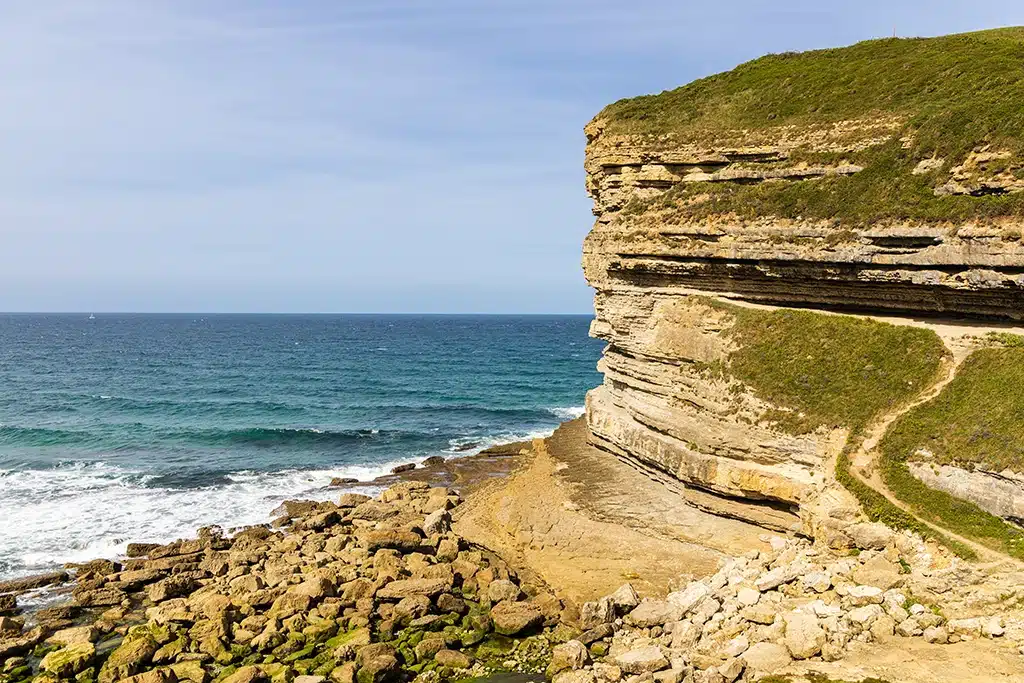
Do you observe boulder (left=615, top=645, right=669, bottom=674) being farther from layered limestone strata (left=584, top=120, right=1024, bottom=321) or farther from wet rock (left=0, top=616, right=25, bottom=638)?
wet rock (left=0, top=616, right=25, bottom=638)

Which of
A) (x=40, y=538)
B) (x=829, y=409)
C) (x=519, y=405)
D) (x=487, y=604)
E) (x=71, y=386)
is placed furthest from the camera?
(x=71, y=386)

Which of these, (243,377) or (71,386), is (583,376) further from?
(71,386)

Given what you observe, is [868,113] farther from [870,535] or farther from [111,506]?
[111,506]

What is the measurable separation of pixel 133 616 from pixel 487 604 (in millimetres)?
12424

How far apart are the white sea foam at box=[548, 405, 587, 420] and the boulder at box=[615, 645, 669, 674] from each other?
42.9 meters

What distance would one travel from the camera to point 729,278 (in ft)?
103

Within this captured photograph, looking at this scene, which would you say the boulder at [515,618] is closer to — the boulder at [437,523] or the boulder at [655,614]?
the boulder at [655,614]

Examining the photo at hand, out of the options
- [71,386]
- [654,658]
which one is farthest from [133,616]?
[71,386]

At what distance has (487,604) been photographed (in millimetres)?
23484

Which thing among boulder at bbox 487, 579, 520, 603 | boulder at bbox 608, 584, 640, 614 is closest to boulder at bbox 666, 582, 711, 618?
boulder at bbox 608, 584, 640, 614

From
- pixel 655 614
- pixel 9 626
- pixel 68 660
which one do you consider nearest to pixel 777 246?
pixel 655 614

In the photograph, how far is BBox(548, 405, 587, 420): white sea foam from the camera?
204 feet

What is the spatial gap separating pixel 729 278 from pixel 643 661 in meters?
18.6

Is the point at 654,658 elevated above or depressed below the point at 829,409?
below
